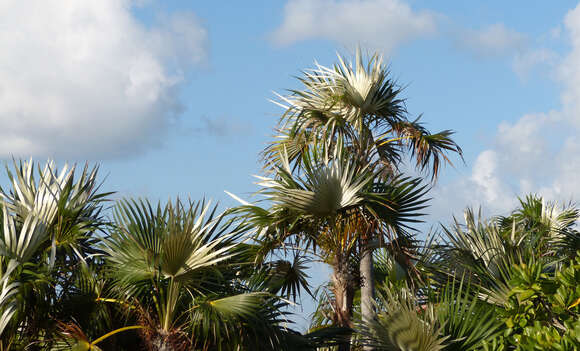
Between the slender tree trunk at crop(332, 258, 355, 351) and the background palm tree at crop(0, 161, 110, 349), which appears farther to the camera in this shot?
the slender tree trunk at crop(332, 258, 355, 351)

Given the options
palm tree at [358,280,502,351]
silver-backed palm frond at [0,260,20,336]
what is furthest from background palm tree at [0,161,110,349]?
palm tree at [358,280,502,351]

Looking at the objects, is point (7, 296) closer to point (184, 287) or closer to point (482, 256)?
point (184, 287)

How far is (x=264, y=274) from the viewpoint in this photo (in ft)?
30.5

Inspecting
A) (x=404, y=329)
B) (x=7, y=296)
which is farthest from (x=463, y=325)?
(x=7, y=296)

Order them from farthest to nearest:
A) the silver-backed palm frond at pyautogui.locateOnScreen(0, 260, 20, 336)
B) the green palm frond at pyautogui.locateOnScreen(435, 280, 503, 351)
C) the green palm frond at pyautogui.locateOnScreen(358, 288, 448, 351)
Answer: the green palm frond at pyautogui.locateOnScreen(435, 280, 503, 351) < the green palm frond at pyautogui.locateOnScreen(358, 288, 448, 351) < the silver-backed palm frond at pyautogui.locateOnScreen(0, 260, 20, 336)

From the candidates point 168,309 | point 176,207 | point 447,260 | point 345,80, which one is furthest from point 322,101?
point 168,309

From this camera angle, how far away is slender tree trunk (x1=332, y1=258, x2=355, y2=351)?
10.0 metres

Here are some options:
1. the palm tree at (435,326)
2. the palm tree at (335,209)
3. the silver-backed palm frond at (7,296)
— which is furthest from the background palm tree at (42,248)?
Result: the palm tree at (435,326)

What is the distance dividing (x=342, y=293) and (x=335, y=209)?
1.52 metres

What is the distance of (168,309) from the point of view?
783 centimetres

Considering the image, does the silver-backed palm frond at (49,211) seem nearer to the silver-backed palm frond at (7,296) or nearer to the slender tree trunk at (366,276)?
the silver-backed palm frond at (7,296)

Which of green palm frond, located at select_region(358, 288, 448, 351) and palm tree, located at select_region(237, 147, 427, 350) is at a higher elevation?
palm tree, located at select_region(237, 147, 427, 350)

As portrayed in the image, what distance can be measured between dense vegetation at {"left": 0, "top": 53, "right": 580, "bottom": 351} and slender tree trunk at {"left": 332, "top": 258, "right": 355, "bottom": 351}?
2 centimetres

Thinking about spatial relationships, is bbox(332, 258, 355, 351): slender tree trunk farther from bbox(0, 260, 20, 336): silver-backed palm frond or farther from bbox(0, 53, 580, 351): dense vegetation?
bbox(0, 260, 20, 336): silver-backed palm frond
